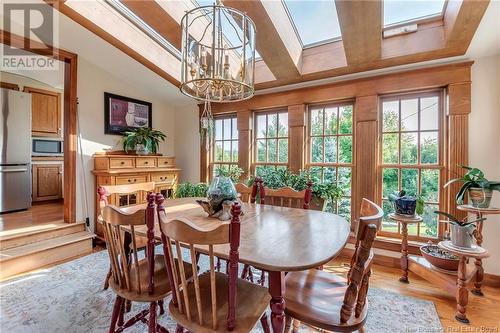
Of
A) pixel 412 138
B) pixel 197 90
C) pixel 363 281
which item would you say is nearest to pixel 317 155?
pixel 412 138

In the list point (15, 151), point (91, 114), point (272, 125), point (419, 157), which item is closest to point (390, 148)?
point (419, 157)

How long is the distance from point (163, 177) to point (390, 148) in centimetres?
328

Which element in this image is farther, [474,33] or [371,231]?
[474,33]

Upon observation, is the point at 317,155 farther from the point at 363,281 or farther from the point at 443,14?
the point at 363,281

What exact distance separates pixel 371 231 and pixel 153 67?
331 cm

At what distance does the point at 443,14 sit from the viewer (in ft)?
7.13

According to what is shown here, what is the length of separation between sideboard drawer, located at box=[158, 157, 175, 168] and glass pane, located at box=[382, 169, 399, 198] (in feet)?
10.7

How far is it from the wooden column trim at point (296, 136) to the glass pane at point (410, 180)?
3.85ft

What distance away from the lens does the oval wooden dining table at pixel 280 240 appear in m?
1.02

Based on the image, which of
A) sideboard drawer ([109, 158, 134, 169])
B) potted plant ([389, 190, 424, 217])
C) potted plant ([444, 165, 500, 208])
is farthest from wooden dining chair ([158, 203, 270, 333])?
sideboard drawer ([109, 158, 134, 169])

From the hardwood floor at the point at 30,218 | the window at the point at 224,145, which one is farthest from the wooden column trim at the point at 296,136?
the hardwood floor at the point at 30,218

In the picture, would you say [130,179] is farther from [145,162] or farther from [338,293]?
[338,293]

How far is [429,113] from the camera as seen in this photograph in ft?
8.57

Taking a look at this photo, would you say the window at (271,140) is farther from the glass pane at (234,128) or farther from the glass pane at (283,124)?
the glass pane at (234,128)
